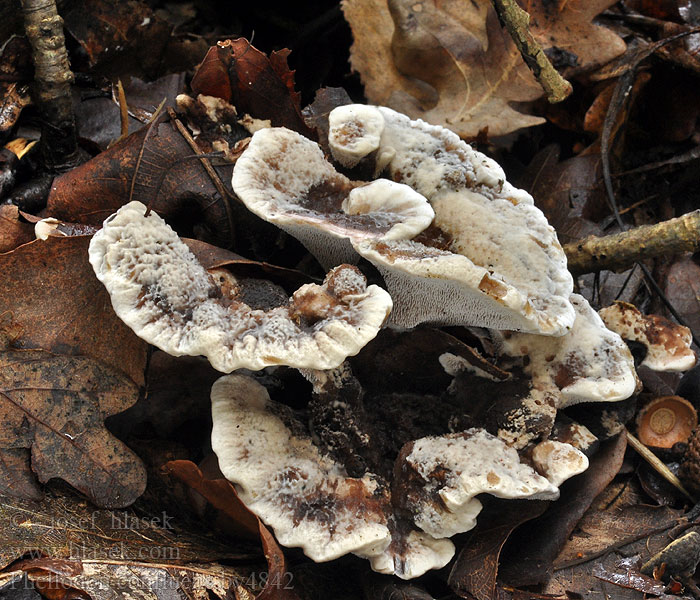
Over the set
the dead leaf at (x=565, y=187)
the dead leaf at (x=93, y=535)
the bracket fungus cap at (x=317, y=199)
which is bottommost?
the dead leaf at (x=93, y=535)

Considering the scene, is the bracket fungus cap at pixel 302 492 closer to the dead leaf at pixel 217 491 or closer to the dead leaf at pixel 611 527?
the dead leaf at pixel 217 491

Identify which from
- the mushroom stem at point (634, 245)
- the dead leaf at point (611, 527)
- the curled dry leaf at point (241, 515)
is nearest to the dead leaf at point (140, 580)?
the curled dry leaf at point (241, 515)

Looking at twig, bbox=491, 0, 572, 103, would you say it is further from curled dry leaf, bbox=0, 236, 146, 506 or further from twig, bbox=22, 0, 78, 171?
curled dry leaf, bbox=0, 236, 146, 506

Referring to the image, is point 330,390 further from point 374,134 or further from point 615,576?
point 615,576

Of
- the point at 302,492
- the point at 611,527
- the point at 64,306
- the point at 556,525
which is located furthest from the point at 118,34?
the point at 611,527

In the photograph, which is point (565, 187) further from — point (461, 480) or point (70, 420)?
point (70, 420)

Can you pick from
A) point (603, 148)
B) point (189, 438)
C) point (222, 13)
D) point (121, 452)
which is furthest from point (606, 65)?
point (121, 452)

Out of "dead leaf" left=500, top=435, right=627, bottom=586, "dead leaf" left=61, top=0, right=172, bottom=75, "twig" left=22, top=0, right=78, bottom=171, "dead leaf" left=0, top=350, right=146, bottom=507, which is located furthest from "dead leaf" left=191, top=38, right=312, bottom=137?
"dead leaf" left=500, top=435, right=627, bottom=586
